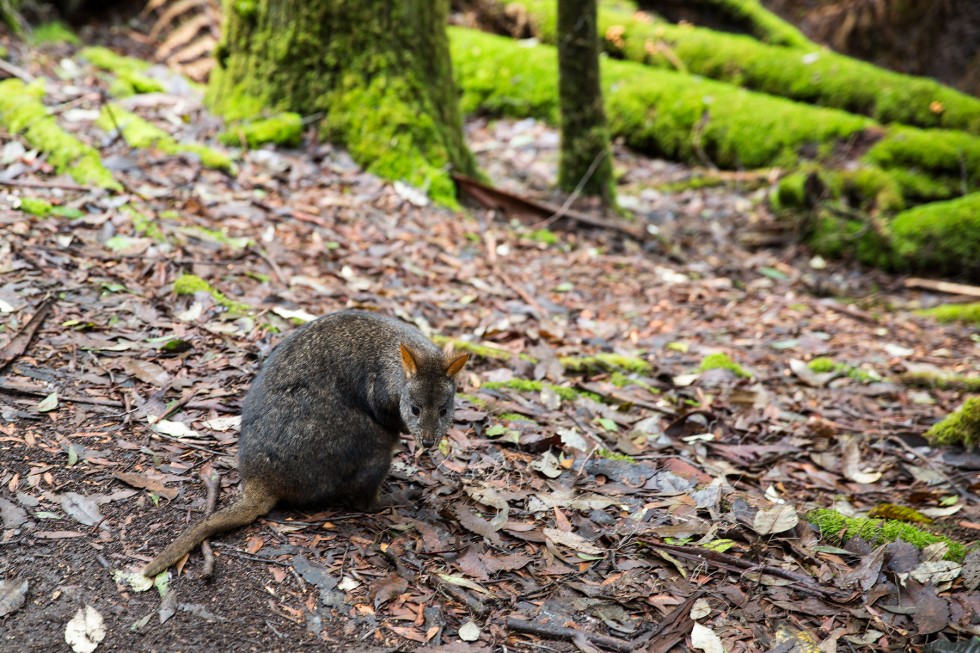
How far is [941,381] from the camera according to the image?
6.59m

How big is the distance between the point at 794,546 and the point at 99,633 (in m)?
3.33

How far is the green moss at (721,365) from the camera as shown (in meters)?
6.44

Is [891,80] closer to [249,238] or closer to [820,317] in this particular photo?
[820,317]

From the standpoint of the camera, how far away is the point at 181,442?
4523 millimetres

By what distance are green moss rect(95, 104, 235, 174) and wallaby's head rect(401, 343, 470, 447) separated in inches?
163

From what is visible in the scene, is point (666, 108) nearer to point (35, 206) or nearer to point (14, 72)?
point (14, 72)

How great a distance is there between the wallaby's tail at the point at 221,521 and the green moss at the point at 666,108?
8.51 meters

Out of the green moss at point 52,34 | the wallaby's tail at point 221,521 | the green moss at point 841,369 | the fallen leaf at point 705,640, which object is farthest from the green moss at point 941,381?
the green moss at point 52,34

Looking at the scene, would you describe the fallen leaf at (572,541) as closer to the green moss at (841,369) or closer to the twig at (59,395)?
the twig at (59,395)

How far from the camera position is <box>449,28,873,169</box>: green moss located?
35.1ft

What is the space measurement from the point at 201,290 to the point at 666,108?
7646mm

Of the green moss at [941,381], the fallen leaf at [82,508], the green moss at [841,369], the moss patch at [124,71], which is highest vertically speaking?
the moss patch at [124,71]

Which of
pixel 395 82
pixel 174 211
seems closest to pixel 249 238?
pixel 174 211

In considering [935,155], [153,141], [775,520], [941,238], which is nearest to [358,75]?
[153,141]
